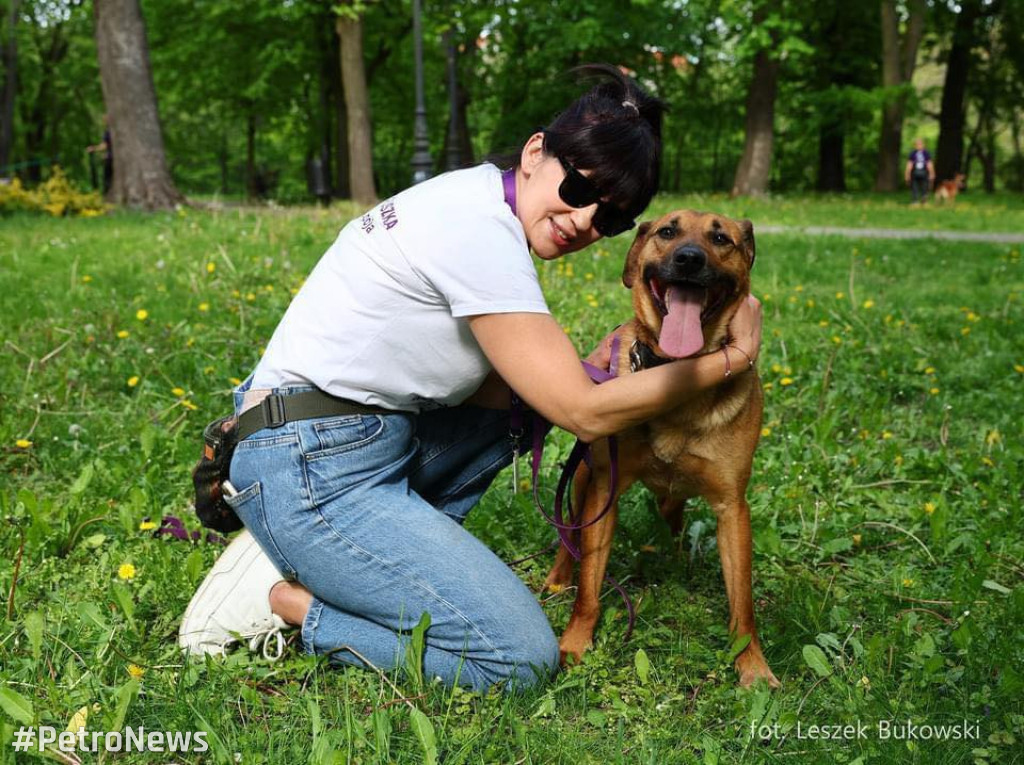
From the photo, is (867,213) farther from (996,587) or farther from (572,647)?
(572,647)

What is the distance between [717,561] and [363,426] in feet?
4.85

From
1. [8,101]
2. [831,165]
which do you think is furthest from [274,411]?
[831,165]

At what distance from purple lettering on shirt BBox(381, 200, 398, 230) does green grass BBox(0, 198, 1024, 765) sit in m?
1.21

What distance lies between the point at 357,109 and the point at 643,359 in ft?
45.8

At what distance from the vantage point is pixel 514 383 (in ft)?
7.68

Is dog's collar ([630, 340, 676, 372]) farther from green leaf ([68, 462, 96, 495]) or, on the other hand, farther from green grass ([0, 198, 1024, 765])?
green leaf ([68, 462, 96, 495])

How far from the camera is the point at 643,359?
279 cm

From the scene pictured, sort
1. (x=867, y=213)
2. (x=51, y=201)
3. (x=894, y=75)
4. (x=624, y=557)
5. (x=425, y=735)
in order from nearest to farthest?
(x=425, y=735)
(x=624, y=557)
(x=51, y=201)
(x=867, y=213)
(x=894, y=75)

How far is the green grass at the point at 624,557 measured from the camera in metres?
2.16

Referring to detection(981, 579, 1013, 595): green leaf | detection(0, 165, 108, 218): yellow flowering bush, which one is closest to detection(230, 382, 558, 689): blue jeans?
detection(981, 579, 1013, 595): green leaf

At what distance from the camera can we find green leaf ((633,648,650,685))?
241cm

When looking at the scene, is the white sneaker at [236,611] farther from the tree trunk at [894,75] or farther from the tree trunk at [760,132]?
the tree trunk at [894,75]

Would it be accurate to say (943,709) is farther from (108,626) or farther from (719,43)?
(719,43)

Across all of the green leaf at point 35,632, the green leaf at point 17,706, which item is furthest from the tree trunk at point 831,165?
the green leaf at point 17,706
